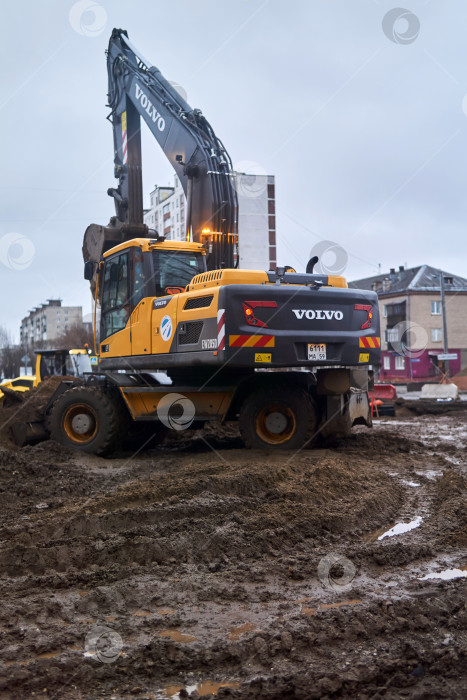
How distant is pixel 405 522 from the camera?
6.12 metres

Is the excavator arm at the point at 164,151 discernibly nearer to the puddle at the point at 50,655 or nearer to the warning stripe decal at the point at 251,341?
the warning stripe decal at the point at 251,341

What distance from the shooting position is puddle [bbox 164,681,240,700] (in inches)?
122

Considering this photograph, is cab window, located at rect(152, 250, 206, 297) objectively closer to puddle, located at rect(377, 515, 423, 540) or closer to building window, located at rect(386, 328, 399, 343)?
puddle, located at rect(377, 515, 423, 540)

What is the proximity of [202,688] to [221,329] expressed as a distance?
6.02 metres

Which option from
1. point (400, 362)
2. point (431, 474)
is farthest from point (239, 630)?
point (400, 362)

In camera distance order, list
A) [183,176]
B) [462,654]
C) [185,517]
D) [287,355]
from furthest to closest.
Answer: [183,176] → [287,355] → [185,517] → [462,654]

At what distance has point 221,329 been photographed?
8.89m

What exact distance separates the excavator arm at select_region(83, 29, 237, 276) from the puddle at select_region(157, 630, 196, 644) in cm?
762

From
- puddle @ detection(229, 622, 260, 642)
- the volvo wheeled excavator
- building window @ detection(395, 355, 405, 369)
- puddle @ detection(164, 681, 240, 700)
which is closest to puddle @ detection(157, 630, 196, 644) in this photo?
puddle @ detection(229, 622, 260, 642)

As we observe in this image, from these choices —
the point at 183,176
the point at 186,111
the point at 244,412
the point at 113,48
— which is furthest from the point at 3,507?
the point at 113,48

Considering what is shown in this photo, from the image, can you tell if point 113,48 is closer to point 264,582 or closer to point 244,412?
point 244,412

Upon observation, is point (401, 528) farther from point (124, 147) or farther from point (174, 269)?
point (124, 147)

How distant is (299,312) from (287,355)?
0.60m

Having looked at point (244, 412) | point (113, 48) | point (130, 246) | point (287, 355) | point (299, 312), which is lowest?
point (244, 412)
